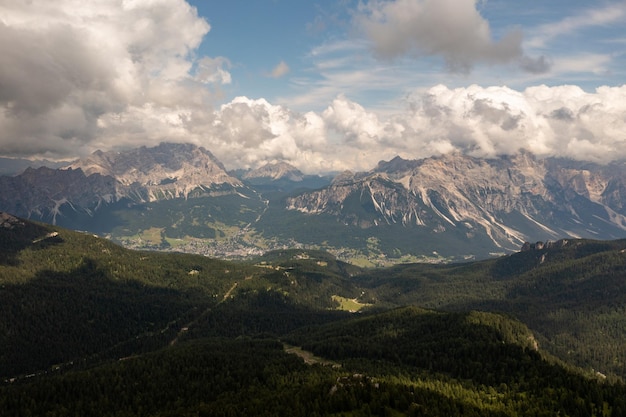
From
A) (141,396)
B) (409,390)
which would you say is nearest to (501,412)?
(409,390)

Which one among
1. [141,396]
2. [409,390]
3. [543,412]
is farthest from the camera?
[141,396]

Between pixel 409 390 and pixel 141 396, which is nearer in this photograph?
pixel 409 390

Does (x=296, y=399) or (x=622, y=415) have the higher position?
A: (x=296, y=399)

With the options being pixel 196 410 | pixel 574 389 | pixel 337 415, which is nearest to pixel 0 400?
pixel 196 410

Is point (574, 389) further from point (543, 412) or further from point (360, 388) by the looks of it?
point (360, 388)

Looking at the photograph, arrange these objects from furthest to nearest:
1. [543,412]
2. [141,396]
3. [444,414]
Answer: [141,396], [543,412], [444,414]

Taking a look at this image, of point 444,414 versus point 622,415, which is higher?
point 444,414

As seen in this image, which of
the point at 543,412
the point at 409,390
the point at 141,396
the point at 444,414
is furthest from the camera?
the point at 141,396

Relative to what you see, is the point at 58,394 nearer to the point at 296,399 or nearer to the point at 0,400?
the point at 0,400

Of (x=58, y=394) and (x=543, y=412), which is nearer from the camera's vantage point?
(x=543, y=412)
